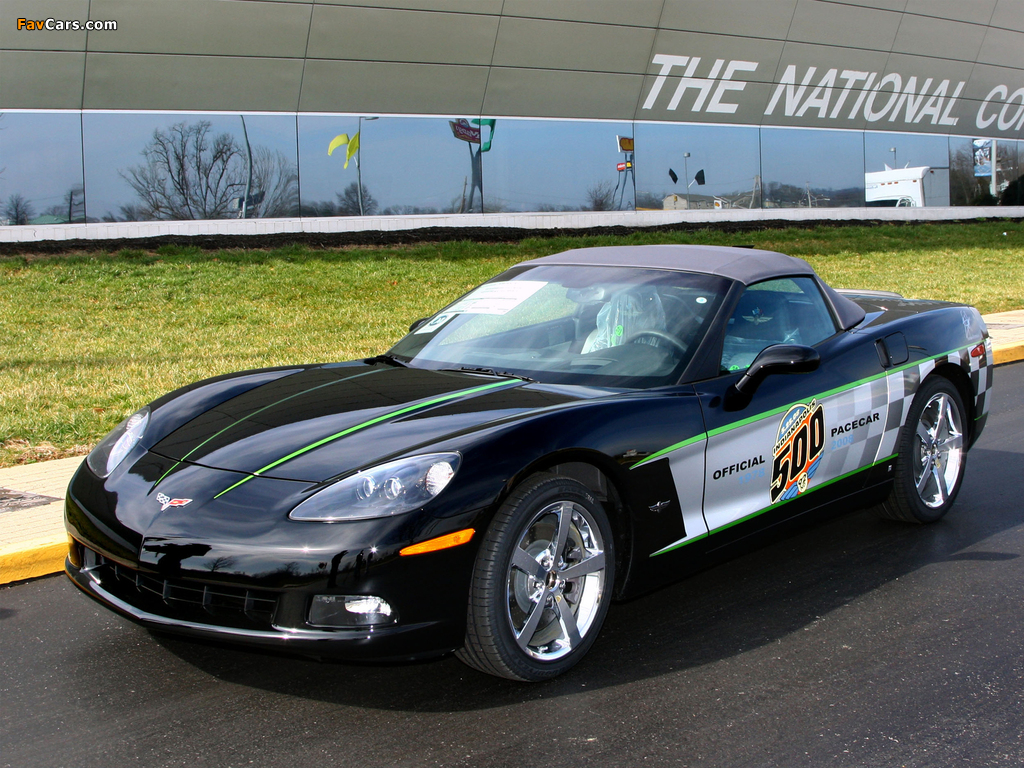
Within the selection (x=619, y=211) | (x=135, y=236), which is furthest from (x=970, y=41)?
(x=135, y=236)

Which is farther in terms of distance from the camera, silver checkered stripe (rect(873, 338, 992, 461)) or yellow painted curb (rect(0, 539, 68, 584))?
silver checkered stripe (rect(873, 338, 992, 461))

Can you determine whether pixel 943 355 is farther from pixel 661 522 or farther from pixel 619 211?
pixel 619 211

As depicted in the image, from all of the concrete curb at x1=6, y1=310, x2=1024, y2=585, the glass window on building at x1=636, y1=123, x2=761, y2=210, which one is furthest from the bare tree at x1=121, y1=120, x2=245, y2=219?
the concrete curb at x1=6, y1=310, x2=1024, y2=585

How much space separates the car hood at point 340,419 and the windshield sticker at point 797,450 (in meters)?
0.93

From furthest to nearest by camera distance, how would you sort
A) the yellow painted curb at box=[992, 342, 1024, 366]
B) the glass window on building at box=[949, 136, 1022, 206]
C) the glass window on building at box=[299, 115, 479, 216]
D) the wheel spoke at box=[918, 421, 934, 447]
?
the glass window on building at box=[949, 136, 1022, 206], the glass window on building at box=[299, 115, 479, 216], the yellow painted curb at box=[992, 342, 1024, 366], the wheel spoke at box=[918, 421, 934, 447]

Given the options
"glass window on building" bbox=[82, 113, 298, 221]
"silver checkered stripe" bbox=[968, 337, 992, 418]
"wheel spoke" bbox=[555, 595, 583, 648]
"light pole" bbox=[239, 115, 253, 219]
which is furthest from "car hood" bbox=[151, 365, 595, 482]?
"light pole" bbox=[239, 115, 253, 219]

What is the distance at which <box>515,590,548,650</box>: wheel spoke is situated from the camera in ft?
11.2

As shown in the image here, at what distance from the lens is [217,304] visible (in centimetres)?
1324

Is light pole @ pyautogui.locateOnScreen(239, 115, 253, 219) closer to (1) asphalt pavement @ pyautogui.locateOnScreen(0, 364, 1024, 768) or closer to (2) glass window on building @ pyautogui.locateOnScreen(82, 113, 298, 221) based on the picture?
(2) glass window on building @ pyautogui.locateOnScreen(82, 113, 298, 221)

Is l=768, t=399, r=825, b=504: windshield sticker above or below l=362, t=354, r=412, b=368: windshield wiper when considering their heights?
below

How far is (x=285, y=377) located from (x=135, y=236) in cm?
1464

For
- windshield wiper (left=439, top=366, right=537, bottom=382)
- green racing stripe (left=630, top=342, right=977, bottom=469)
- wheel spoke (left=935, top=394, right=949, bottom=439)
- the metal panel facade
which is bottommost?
wheel spoke (left=935, top=394, right=949, bottom=439)

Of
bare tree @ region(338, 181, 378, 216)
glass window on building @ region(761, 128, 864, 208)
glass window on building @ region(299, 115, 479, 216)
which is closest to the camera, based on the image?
glass window on building @ region(299, 115, 479, 216)

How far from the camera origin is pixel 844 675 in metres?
3.65
